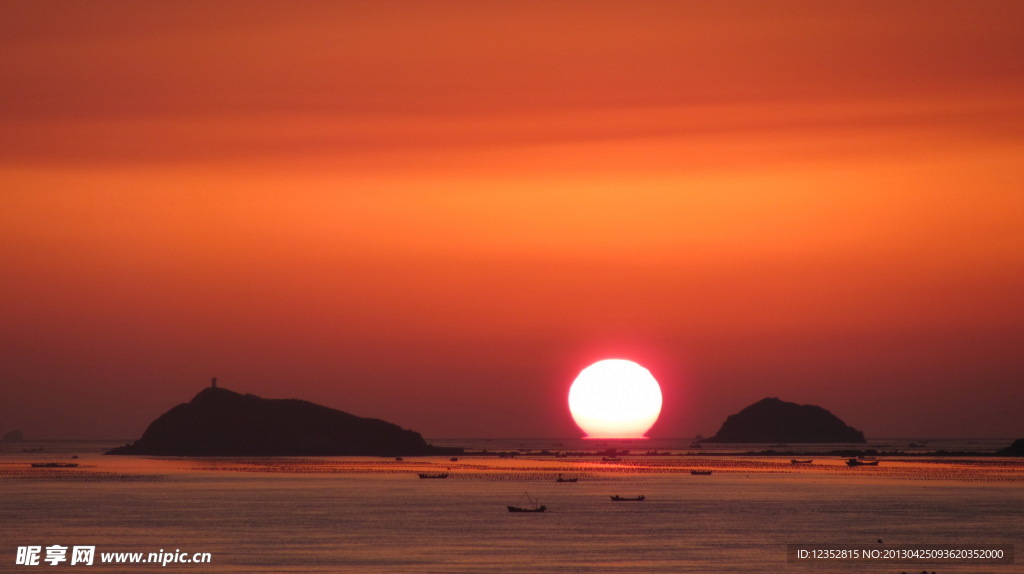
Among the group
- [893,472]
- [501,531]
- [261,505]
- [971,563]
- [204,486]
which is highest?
[893,472]

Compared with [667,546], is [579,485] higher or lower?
higher

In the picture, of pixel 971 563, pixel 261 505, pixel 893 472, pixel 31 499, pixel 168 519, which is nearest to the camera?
pixel 971 563

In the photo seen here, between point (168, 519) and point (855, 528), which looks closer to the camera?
point (855, 528)

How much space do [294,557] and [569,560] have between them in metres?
15.6

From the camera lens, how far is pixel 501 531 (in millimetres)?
87500

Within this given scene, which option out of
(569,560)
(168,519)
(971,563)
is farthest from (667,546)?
(168,519)

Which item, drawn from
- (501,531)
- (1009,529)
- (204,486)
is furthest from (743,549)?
(204,486)

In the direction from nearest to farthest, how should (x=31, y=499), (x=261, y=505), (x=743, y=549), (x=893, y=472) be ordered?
(x=743, y=549), (x=261, y=505), (x=31, y=499), (x=893, y=472)

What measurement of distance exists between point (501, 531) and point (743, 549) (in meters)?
18.8

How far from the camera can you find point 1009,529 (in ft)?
289

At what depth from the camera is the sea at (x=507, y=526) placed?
68938 millimetres

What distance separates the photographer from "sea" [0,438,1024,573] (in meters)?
68.9

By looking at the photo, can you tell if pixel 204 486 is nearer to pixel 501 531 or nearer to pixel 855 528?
pixel 501 531

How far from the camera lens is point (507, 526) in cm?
9169
